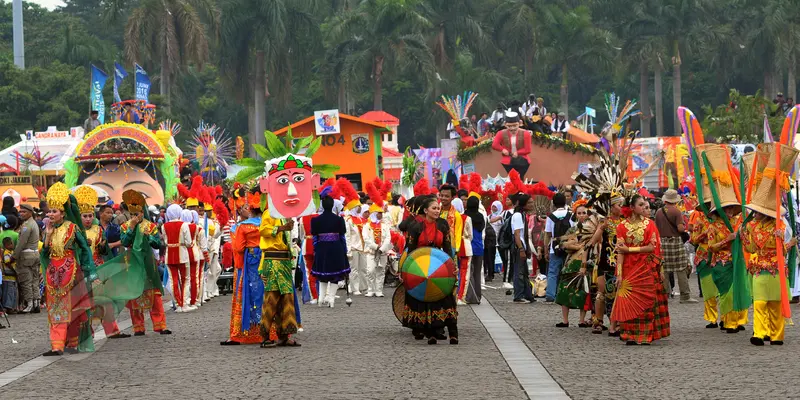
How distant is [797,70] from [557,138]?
36627 millimetres

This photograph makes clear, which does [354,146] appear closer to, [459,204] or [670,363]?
[459,204]

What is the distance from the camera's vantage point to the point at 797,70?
232ft

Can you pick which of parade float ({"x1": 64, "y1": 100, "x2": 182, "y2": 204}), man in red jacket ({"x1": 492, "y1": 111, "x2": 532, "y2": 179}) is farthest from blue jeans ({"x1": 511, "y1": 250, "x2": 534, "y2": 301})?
parade float ({"x1": 64, "y1": 100, "x2": 182, "y2": 204})

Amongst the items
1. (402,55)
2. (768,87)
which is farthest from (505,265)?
(768,87)

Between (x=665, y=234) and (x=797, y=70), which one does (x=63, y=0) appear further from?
(x=665, y=234)

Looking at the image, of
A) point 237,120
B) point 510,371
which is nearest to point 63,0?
point 237,120

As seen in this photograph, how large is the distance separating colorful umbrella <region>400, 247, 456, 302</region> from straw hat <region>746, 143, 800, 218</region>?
3029mm

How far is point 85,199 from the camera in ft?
48.0

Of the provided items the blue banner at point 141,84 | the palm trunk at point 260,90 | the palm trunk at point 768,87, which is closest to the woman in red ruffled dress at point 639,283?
the blue banner at point 141,84

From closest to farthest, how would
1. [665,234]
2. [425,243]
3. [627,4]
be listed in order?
[425,243]
[665,234]
[627,4]

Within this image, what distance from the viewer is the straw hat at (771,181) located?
524 inches

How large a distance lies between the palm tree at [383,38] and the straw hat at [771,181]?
5407cm

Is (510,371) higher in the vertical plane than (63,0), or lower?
lower

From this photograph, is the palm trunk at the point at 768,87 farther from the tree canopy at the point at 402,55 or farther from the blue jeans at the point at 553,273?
the blue jeans at the point at 553,273
